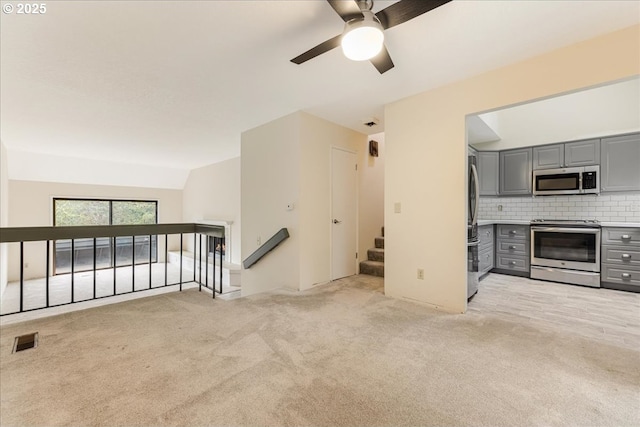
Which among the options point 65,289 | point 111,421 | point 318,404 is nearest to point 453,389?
Answer: point 318,404

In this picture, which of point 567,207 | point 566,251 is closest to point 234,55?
point 566,251

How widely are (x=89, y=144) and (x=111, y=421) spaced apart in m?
5.63

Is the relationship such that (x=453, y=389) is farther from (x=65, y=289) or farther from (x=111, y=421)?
(x=65, y=289)

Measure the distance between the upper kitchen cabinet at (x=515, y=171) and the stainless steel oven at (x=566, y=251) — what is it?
64 cm

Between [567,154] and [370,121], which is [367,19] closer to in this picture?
[370,121]

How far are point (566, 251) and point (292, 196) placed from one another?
4066 millimetres

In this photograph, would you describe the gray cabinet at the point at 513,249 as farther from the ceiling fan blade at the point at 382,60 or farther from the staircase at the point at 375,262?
the ceiling fan blade at the point at 382,60

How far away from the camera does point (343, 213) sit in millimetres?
4094

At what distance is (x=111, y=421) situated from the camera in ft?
4.29

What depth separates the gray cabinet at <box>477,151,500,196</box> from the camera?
4.71 m

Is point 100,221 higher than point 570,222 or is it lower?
lower

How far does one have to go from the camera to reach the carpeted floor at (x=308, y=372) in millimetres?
1374

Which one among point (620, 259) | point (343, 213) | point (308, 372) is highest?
point (343, 213)

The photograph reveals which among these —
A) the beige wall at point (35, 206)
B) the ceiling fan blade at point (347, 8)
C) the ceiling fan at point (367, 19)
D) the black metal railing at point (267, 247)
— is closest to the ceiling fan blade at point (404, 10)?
the ceiling fan at point (367, 19)
